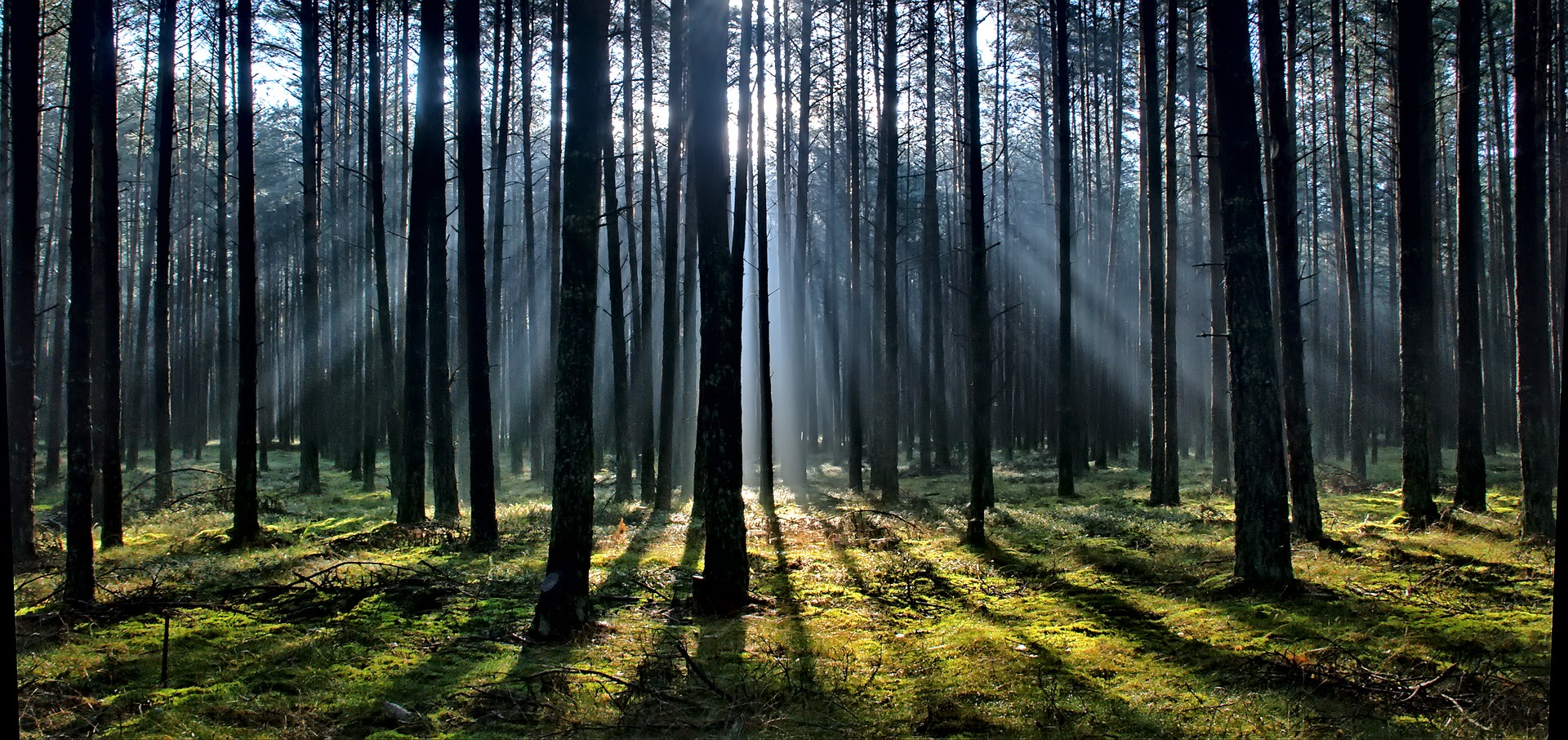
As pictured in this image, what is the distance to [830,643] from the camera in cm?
671

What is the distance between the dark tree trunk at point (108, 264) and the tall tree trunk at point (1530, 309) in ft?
52.6

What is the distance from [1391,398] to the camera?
37281 millimetres

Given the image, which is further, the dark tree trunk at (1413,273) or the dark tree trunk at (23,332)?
the dark tree trunk at (1413,273)

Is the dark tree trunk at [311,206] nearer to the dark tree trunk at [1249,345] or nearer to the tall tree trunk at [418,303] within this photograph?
the tall tree trunk at [418,303]

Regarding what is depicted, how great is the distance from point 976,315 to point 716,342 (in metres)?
7.20

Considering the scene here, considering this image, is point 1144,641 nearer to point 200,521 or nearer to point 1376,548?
point 1376,548

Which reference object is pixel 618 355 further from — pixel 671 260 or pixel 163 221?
pixel 163 221

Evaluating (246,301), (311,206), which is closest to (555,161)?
(311,206)

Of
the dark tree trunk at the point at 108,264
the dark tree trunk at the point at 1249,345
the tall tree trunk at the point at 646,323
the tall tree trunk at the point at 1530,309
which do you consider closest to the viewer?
the dark tree trunk at the point at 1249,345

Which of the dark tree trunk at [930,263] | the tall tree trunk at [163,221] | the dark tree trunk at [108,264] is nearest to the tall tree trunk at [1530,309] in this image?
the dark tree trunk at [930,263]

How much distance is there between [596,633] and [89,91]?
271 inches

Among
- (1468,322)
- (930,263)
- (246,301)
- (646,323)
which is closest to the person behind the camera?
(246,301)

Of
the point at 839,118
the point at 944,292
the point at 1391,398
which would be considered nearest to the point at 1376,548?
the point at 839,118

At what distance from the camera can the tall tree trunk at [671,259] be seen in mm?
15984
